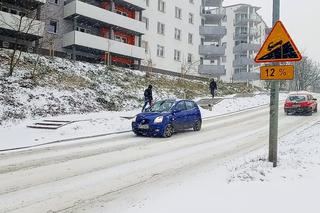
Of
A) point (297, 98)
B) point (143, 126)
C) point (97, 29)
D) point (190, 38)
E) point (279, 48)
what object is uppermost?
point (190, 38)

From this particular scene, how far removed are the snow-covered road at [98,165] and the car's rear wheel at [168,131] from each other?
0.39 m

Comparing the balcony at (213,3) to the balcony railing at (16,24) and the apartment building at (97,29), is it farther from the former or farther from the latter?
the balcony railing at (16,24)

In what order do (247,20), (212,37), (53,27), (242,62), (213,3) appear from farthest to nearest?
1. (247,20)
2. (242,62)
3. (213,3)
4. (212,37)
5. (53,27)

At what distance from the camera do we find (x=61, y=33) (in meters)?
34.7

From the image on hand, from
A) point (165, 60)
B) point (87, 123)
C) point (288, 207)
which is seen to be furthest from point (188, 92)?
point (288, 207)

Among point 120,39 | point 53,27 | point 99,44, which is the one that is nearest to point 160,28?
point 120,39

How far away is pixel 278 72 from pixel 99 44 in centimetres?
2873

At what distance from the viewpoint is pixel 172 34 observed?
159 ft

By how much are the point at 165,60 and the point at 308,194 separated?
4090 centimetres

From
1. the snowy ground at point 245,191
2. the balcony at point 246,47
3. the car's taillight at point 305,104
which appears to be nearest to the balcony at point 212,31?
the balcony at point 246,47

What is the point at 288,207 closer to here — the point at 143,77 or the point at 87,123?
the point at 87,123

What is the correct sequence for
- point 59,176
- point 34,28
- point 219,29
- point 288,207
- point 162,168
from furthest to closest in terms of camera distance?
point 219,29 < point 34,28 < point 162,168 < point 59,176 < point 288,207

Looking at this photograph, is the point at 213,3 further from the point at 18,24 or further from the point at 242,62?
the point at 18,24

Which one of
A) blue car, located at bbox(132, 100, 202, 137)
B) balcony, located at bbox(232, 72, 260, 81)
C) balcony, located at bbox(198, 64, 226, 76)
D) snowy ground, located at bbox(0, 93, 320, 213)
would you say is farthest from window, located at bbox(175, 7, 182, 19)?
snowy ground, located at bbox(0, 93, 320, 213)
